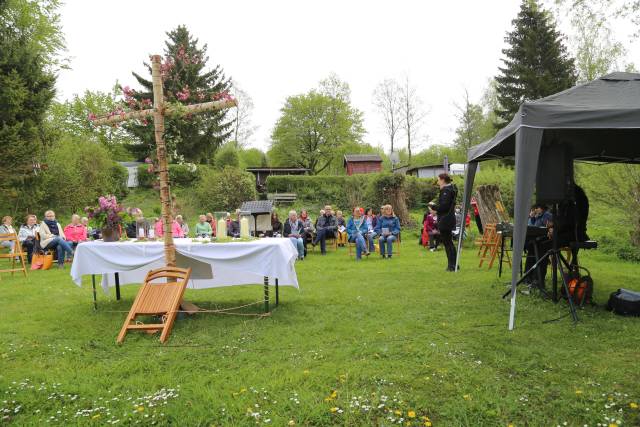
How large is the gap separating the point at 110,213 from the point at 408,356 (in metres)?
4.23

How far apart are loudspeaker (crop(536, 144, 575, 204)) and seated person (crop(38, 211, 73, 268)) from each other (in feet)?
31.8

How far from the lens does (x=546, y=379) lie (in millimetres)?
3154

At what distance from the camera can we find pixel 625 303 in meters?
4.79

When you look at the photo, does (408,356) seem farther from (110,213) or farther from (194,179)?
(194,179)

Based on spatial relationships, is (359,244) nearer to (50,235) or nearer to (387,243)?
(387,243)

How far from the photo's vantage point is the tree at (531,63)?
79.0 feet

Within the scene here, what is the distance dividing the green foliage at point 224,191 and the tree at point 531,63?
15437 mm

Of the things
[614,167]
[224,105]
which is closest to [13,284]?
[224,105]

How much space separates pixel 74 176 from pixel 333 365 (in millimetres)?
→ 17331

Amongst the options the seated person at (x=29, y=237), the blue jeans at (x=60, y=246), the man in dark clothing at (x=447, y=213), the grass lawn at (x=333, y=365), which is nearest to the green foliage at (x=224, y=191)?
the seated person at (x=29, y=237)

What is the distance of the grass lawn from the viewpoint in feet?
9.14

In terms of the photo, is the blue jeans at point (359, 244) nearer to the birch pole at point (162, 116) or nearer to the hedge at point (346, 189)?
the birch pole at point (162, 116)


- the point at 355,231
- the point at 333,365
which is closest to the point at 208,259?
the point at 333,365

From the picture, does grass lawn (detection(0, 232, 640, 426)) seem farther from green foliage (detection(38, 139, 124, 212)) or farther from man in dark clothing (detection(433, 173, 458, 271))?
green foliage (detection(38, 139, 124, 212))
